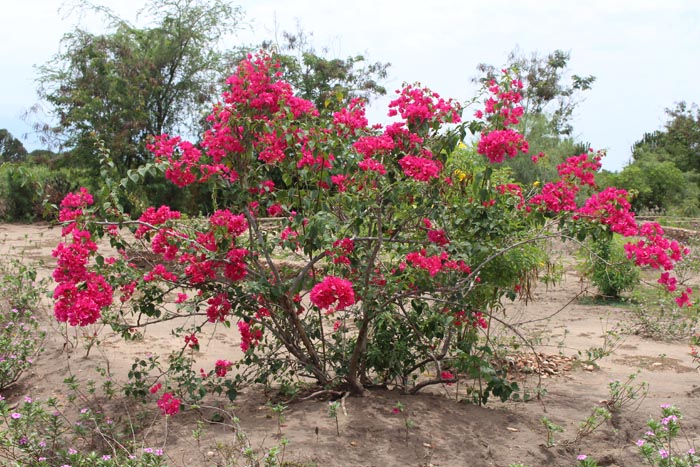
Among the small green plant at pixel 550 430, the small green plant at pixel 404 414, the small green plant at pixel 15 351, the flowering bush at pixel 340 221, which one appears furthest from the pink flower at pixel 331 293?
the small green plant at pixel 15 351

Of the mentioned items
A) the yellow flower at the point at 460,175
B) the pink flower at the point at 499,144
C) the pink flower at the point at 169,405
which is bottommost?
the pink flower at the point at 169,405

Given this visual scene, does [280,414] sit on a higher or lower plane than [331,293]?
lower

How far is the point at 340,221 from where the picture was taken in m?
3.43

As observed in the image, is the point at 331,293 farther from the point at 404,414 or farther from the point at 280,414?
the point at 404,414

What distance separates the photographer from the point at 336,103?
3.70 m

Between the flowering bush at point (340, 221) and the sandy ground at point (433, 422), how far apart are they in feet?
0.73

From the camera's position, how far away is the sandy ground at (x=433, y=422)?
3.05m

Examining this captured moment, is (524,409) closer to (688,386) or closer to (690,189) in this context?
(688,386)

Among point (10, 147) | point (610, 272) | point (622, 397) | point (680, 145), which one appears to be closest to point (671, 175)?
point (680, 145)

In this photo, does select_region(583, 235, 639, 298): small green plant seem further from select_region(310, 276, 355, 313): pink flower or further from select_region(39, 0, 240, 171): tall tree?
select_region(39, 0, 240, 171): tall tree

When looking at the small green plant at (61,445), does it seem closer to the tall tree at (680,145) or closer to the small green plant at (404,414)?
the small green plant at (404,414)

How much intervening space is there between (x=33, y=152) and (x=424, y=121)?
84.8 ft

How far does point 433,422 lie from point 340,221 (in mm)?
1206

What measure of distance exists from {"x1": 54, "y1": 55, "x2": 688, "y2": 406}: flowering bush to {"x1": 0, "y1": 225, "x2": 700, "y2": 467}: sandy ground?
22 cm
